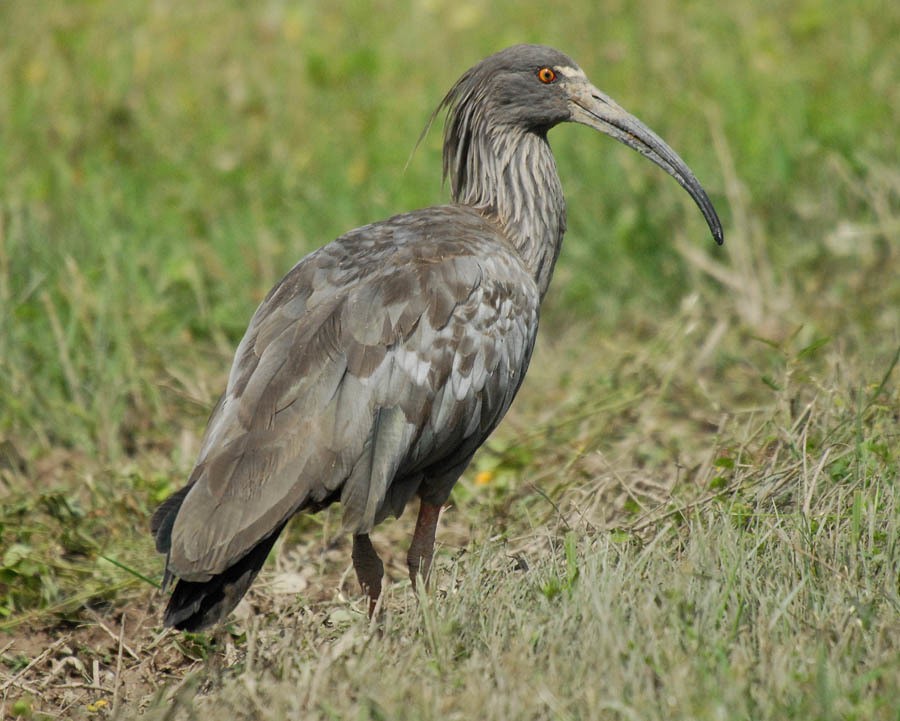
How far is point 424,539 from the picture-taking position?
530cm

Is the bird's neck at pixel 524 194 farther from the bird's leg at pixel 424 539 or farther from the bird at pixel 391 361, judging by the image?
the bird's leg at pixel 424 539

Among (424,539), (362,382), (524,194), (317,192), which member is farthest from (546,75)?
(317,192)

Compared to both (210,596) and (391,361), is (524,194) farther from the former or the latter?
(210,596)

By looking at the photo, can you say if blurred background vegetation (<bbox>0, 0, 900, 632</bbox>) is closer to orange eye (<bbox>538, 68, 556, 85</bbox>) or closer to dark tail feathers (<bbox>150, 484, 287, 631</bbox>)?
dark tail feathers (<bbox>150, 484, 287, 631</bbox>)

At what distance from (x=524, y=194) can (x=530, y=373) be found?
6.22ft

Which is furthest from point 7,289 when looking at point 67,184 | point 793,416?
point 793,416

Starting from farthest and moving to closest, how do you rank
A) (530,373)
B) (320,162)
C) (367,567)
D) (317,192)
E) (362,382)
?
(320,162) < (317,192) < (530,373) < (367,567) < (362,382)

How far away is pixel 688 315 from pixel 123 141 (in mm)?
4702

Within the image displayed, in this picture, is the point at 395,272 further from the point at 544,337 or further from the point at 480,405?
the point at 544,337

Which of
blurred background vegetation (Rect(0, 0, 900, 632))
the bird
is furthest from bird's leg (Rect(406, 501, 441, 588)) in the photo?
blurred background vegetation (Rect(0, 0, 900, 632))

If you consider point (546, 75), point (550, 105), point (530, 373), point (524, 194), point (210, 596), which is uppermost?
point (546, 75)

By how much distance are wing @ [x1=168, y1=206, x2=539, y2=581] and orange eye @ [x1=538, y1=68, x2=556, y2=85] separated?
2.70ft

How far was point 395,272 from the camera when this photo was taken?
5020 mm

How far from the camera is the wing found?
4406mm
